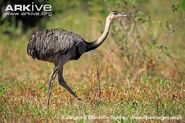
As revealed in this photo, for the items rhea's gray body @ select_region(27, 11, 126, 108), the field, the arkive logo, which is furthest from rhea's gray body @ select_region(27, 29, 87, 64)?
the arkive logo

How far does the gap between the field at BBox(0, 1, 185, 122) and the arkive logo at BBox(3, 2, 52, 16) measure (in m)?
1.03

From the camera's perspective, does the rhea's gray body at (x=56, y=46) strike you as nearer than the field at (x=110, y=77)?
No

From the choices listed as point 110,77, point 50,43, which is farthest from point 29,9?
point 50,43

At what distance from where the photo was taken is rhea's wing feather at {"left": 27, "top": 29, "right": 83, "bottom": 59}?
1161 cm

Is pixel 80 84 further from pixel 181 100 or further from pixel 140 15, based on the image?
pixel 181 100

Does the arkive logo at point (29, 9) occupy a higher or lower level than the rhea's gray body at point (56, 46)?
higher

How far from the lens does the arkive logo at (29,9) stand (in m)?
16.1

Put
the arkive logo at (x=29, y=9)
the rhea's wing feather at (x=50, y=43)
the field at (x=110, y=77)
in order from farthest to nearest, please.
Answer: the arkive logo at (x=29, y=9)
the rhea's wing feather at (x=50, y=43)
the field at (x=110, y=77)

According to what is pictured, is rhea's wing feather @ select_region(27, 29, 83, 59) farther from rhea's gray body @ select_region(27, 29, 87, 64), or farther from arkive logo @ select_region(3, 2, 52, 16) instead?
arkive logo @ select_region(3, 2, 52, 16)

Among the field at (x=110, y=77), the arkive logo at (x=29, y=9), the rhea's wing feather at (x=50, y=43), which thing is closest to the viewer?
the field at (x=110, y=77)

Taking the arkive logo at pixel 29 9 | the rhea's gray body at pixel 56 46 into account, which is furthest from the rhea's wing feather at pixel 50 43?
the arkive logo at pixel 29 9

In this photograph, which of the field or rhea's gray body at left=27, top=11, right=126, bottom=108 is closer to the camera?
the field

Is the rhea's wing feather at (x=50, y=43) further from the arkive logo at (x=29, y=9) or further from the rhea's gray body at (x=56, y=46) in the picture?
the arkive logo at (x=29, y=9)

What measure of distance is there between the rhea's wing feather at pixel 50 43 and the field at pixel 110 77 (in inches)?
26.0
